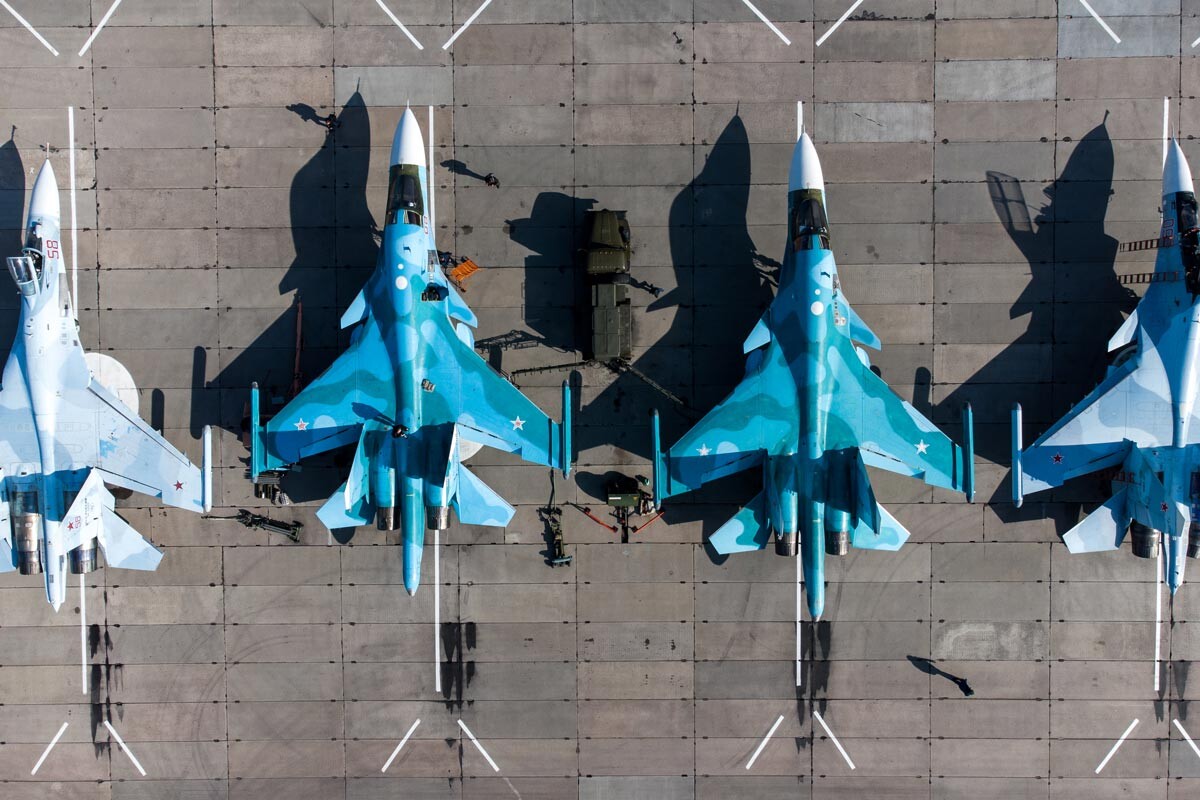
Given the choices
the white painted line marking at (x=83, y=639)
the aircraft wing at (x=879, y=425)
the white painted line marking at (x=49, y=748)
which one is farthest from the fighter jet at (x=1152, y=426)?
the white painted line marking at (x=49, y=748)

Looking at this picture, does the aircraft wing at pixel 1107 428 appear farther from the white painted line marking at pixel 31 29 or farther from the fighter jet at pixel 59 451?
the white painted line marking at pixel 31 29

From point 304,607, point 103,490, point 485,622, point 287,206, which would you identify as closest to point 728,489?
point 485,622

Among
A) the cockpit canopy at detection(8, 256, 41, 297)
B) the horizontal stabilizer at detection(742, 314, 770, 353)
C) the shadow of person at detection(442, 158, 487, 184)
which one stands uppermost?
the shadow of person at detection(442, 158, 487, 184)

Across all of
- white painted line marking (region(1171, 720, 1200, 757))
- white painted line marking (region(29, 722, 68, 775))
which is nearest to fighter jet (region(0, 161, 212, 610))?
white painted line marking (region(29, 722, 68, 775))

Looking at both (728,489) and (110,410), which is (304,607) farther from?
(728,489)

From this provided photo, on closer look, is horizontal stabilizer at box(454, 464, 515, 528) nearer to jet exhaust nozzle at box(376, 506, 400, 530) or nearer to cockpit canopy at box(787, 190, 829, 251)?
jet exhaust nozzle at box(376, 506, 400, 530)
